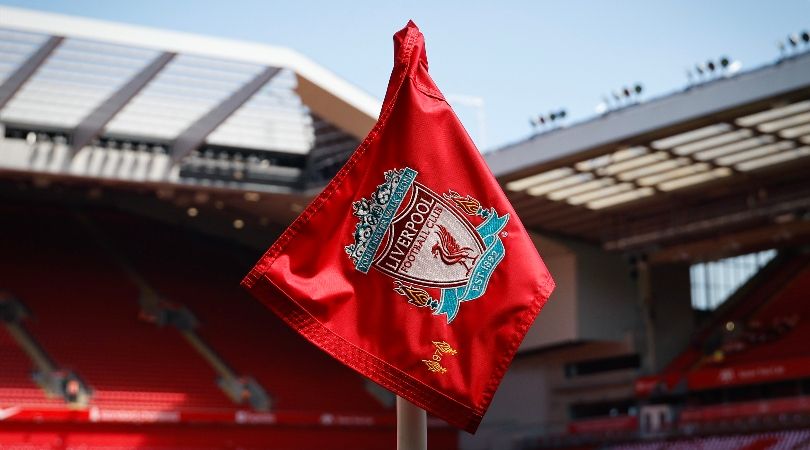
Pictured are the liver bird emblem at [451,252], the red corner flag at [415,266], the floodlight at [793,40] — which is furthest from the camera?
the floodlight at [793,40]

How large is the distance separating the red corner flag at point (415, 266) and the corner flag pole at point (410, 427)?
134 millimetres

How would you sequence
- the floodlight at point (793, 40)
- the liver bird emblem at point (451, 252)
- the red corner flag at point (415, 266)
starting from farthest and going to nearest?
the floodlight at point (793, 40)
the liver bird emblem at point (451, 252)
the red corner flag at point (415, 266)

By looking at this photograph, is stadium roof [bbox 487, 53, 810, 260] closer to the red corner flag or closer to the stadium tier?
the stadium tier

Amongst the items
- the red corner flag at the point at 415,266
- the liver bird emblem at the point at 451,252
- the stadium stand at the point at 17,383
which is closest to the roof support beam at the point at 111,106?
the stadium stand at the point at 17,383

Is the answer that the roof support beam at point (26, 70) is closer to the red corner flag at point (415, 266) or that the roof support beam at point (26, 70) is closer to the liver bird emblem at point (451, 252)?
the red corner flag at point (415, 266)

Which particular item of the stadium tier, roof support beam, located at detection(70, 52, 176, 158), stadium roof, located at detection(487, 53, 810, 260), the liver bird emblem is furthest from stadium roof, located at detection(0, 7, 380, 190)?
the liver bird emblem

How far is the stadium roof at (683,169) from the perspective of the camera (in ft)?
66.3

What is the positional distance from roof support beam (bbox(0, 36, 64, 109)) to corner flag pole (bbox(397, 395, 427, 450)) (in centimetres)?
1745

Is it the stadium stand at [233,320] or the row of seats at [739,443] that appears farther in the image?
the stadium stand at [233,320]

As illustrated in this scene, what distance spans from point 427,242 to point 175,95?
19540mm

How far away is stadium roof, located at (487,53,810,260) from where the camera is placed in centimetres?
2020

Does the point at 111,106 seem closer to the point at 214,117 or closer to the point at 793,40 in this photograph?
the point at 214,117

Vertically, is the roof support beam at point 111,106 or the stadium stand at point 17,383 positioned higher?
the roof support beam at point 111,106

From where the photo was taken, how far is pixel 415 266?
3387 millimetres
